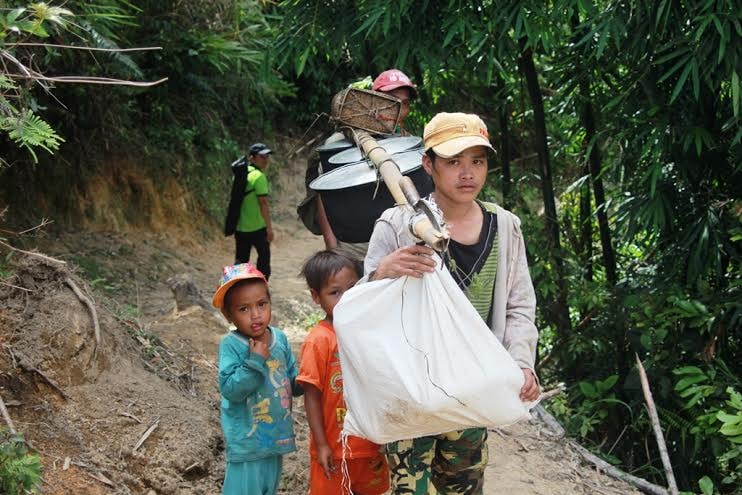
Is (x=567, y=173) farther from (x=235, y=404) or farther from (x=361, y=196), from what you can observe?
(x=235, y=404)

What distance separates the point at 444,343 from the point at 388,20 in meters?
3.01

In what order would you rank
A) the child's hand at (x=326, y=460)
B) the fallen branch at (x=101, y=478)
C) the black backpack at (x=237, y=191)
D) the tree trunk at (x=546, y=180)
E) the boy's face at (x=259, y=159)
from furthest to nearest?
the boy's face at (x=259, y=159) → the black backpack at (x=237, y=191) → the tree trunk at (x=546, y=180) → the fallen branch at (x=101, y=478) → the child's hand at (x=326, y=460)

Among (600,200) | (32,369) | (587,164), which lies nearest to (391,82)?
(32,369)

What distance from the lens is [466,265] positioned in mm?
2549

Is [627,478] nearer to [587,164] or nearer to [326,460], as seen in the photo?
[326,460]

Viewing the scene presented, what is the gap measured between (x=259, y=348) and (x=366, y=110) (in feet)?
4.33

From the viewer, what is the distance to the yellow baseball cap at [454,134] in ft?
8.06

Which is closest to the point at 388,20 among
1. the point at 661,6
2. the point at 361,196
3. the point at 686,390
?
the point at 661,6

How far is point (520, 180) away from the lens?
6.64 meters

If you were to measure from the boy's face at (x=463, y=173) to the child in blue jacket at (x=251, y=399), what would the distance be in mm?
772

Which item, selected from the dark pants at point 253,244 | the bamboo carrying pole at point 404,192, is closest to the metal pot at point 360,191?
the bamboo carrying pole at point 404,192

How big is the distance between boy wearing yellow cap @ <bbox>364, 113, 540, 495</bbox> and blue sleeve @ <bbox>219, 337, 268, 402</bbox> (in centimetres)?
52

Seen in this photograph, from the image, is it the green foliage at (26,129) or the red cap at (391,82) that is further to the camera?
the red cap at (391,82)

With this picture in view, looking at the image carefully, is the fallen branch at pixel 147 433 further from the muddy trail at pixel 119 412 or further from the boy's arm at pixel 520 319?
the boy's arm at pixel 520 319
